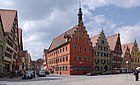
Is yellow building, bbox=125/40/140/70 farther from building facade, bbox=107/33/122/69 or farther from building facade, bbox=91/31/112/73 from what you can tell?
building facade, bbox=91/31/112/73

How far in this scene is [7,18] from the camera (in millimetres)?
69938

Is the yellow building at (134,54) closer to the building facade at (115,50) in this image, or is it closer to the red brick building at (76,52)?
the building facade at (115,50)

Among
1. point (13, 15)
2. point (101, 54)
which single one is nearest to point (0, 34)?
point (13, 15)

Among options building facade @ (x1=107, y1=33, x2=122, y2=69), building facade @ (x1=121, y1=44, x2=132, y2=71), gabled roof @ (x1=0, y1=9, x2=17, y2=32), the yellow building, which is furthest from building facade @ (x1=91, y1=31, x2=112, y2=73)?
gabled roof @ (x1=0, y1=9, x2=17, y2=32)

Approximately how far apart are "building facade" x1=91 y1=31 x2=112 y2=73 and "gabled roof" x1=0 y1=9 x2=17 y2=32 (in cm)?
3044

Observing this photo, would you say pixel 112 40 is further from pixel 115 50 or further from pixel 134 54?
pixel 134 54

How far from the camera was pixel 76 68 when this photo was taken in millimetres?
76250

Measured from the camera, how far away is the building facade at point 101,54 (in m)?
85.7

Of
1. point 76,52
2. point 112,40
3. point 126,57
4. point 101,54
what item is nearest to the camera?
point 76,52

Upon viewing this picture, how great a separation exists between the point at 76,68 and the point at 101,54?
16222 mm

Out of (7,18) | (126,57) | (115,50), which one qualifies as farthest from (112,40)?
(7,18)

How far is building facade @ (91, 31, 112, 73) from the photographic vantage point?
281ft

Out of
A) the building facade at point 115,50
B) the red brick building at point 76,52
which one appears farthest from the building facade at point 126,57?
the red brick building at point 76,52

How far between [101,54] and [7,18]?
36237mm
